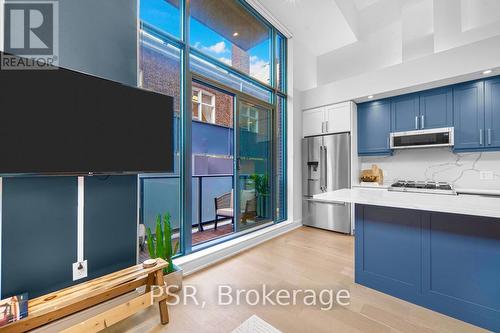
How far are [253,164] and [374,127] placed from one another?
2296 mm

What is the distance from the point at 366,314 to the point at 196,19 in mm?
3753

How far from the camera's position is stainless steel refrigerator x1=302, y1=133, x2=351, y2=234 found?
3.66 metres

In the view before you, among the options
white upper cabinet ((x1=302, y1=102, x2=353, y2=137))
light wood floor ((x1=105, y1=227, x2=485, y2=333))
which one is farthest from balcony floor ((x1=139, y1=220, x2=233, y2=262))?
white upper cabinet ((x1=302, y1=102, x2=353, y2=137))

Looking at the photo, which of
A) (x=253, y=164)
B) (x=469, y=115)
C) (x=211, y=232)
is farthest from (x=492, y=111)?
(x=211, y=232)

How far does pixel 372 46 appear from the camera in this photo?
420 centimetres

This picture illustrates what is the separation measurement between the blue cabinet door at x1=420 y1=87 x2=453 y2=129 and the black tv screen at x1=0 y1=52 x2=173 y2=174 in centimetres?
384

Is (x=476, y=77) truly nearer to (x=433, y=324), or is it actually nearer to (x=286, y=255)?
(x=433, y=324)

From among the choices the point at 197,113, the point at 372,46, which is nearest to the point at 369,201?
the point at 197,113

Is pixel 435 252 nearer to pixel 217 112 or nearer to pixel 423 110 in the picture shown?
pixel 423 110

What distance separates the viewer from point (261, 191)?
374 cm

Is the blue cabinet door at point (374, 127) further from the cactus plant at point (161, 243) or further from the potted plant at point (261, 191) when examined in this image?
the cactus plant at point (161, 243)

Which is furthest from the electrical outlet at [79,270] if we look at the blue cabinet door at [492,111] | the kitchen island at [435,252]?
the blue cabinet door at [492,111]

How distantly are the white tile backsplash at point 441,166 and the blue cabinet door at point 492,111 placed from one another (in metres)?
0.31

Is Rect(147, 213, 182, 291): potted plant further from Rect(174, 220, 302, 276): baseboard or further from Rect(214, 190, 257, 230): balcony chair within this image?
Rect(214, 190, 257, 230): balcony chair
